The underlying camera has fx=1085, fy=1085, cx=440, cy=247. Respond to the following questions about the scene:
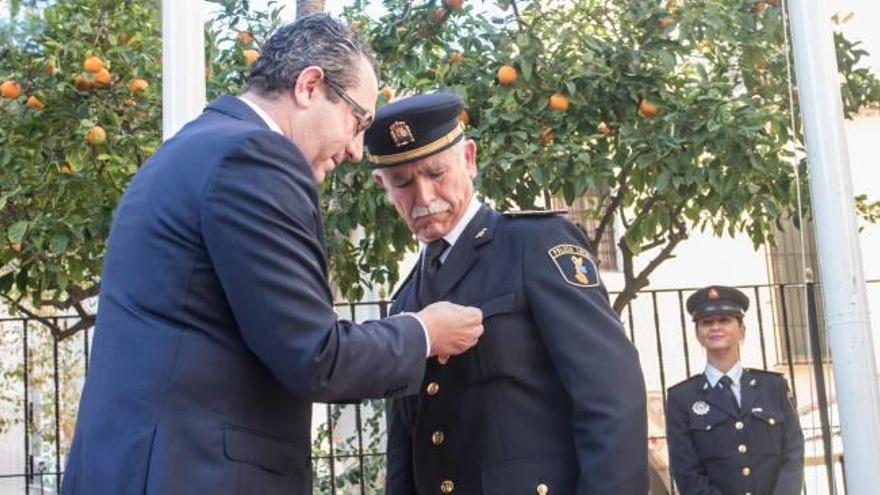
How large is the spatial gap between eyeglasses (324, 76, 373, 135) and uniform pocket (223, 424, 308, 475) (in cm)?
59

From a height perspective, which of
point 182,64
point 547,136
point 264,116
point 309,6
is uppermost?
point 309,6

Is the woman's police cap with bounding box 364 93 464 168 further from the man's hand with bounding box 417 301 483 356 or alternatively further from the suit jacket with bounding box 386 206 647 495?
the man's hand with bounding box 417 301 483 356

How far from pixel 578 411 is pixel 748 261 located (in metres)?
11.7

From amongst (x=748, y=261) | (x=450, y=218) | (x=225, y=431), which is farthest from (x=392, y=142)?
(x=748, y=261)

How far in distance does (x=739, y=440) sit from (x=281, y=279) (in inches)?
122

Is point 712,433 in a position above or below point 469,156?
below

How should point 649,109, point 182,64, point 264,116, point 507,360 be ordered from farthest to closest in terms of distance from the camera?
point 649,109 < point 182,64 < point 507,360 < point 264,116

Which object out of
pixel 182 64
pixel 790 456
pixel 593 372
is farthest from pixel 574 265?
pixel 790 456

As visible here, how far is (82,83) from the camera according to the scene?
4348 millimetres

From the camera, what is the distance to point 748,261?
13.2 meters

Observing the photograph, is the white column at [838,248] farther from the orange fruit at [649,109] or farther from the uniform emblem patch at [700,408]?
the uniform emblem patch at [700,408]

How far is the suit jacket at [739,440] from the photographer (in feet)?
14.1

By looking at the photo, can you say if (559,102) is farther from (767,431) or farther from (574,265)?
(574,265)

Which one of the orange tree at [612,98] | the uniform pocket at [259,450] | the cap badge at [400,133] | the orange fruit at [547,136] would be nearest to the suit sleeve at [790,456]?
the orange tree at [612,98]
